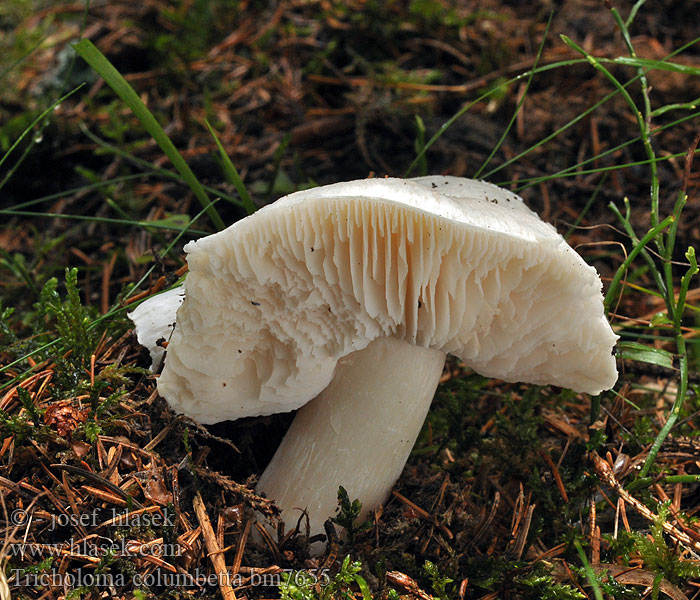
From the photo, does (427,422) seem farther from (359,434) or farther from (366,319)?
(366,319)

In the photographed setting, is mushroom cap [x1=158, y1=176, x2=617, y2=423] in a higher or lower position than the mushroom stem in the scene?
higher

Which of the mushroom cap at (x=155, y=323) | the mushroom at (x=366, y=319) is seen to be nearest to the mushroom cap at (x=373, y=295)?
the mushroom at (x=366, y=319)

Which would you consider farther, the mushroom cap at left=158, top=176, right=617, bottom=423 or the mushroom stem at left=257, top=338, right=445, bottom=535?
the mushroom stem at left=257, top=338, right=445, bottom=535

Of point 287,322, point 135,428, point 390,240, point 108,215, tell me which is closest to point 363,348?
point 287,322

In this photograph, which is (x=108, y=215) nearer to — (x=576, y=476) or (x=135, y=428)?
(x=135, y=428)

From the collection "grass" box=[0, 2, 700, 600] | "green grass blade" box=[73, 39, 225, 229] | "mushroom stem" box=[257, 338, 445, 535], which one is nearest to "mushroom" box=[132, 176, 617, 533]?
"mushroom stem" box=[257, 338, 445, 535]

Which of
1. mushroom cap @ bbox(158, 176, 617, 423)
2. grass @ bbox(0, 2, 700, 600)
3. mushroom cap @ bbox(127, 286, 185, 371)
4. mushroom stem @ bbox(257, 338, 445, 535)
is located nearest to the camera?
mushroom cap @ bbox(158, 176, 617, 423)

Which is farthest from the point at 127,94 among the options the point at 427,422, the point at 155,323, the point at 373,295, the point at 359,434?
the point at 427,422

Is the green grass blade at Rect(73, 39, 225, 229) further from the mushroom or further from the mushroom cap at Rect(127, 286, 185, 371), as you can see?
the mushroom
